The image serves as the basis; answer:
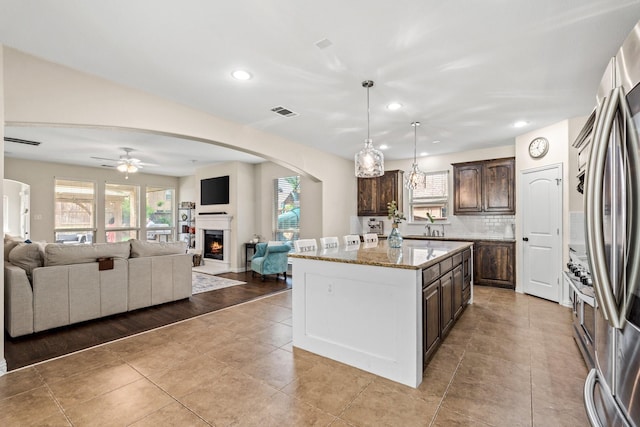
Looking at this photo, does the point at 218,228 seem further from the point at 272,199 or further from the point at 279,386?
the point at 279,386

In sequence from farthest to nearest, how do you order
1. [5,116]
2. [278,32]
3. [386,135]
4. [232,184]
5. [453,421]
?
[232,184], [386,135], [5,116], [278,32], [453,421]

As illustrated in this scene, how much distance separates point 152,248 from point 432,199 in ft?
17.9

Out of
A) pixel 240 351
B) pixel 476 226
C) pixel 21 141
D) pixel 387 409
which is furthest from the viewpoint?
pixel 476 226

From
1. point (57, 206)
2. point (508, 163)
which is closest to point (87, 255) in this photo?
point (57, 206)

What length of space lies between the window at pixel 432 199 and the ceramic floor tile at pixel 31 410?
20.7ft

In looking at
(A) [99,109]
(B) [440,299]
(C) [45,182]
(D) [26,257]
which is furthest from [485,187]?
(C) [45,182]

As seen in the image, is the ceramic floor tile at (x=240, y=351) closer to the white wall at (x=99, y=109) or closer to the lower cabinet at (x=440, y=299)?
the lower cabinet at (x=440, y=299)

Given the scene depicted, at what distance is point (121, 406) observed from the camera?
6.60ft

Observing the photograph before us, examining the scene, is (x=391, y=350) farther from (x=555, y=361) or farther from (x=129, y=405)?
(x=129, y=405)

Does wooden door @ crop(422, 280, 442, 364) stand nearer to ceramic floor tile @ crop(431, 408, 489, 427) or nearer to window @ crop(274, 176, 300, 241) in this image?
ceramic floor tile @ crop(431, 408, 489, 427)

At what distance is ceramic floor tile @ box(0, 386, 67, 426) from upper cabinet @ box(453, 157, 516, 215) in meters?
6.16

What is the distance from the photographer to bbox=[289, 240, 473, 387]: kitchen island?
2.27 metres

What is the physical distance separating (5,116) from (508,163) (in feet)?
21.8

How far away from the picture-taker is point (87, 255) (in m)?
3.65
